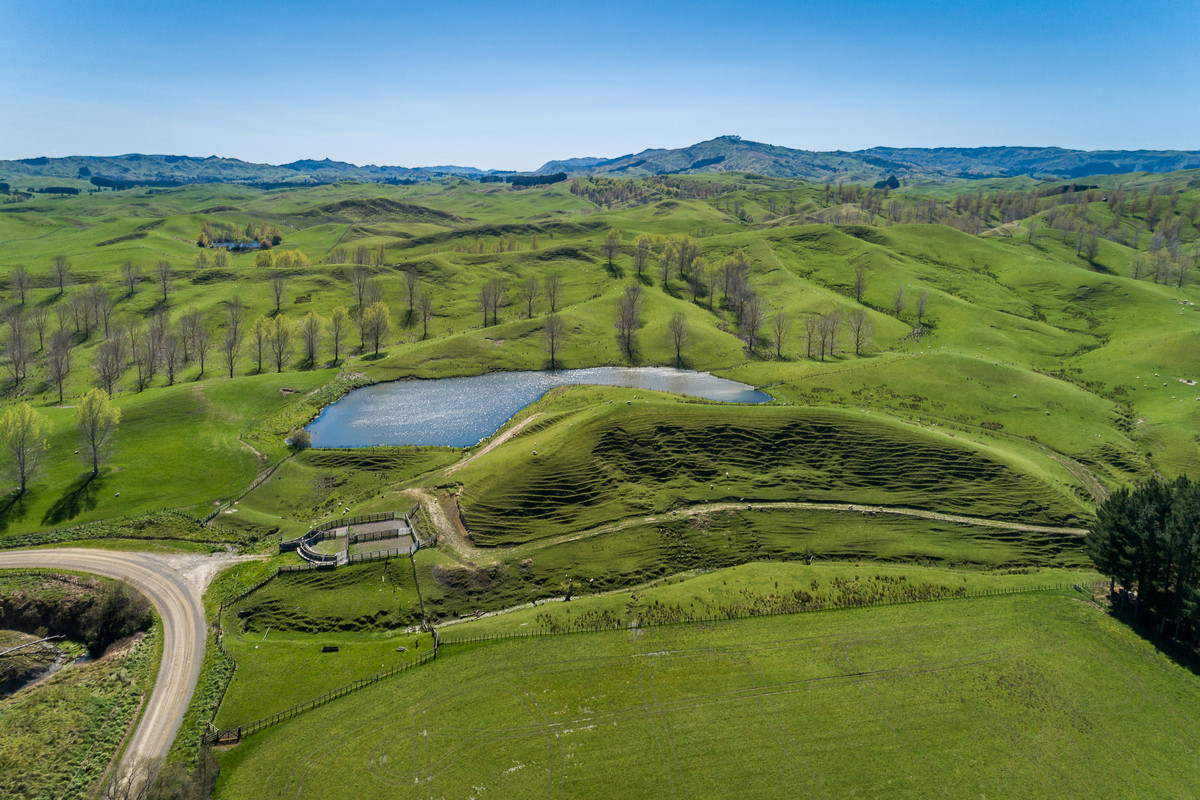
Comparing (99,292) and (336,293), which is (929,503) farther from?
(99,292)

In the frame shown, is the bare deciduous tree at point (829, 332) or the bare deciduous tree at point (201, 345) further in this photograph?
the bare deciduous tree at point (829, 332)

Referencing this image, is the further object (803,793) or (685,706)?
(685,706)

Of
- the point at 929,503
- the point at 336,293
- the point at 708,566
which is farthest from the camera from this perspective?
the point at 336,293

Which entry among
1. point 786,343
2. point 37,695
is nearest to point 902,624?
point 37,695

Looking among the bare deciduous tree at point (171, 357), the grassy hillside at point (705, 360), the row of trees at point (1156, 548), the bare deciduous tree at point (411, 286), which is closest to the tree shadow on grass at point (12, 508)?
the grassy hillside at point (705, 360)

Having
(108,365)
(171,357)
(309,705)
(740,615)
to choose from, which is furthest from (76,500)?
(740,615)

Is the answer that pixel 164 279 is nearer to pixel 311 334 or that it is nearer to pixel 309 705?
pixel 311 334

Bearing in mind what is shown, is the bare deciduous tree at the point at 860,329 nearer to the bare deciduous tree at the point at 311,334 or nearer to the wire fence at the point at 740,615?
the wire fence at the point at 740,615
